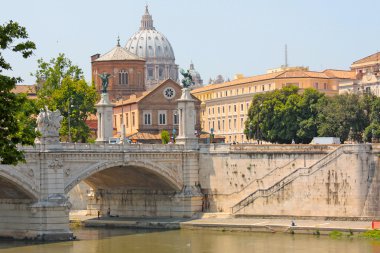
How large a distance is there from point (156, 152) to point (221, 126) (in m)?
59.0

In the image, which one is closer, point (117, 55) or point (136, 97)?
point (136, 97)

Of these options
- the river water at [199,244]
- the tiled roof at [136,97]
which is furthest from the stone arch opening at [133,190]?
the tiled roof at [136,97]

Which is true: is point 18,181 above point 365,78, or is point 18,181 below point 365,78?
below

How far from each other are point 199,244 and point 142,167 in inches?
414

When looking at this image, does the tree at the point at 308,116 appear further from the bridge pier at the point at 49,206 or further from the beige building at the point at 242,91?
the bridge pier at the point at 49,206

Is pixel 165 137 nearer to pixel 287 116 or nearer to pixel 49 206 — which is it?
pixel 287 116

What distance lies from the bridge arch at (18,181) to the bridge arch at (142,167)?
2.70m

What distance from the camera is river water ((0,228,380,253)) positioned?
193 feet

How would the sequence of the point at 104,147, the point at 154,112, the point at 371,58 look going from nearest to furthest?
the point at 104,147 → the point at 154,112 → the point at 371,58

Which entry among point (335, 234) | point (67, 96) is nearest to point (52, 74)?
point (67, 96)

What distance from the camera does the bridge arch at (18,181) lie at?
61.5 m


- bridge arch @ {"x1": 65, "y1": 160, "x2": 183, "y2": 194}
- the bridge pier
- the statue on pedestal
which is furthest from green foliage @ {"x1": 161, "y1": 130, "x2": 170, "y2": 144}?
the bridge pier

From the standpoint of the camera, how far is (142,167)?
234 feet

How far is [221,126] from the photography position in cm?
13088
